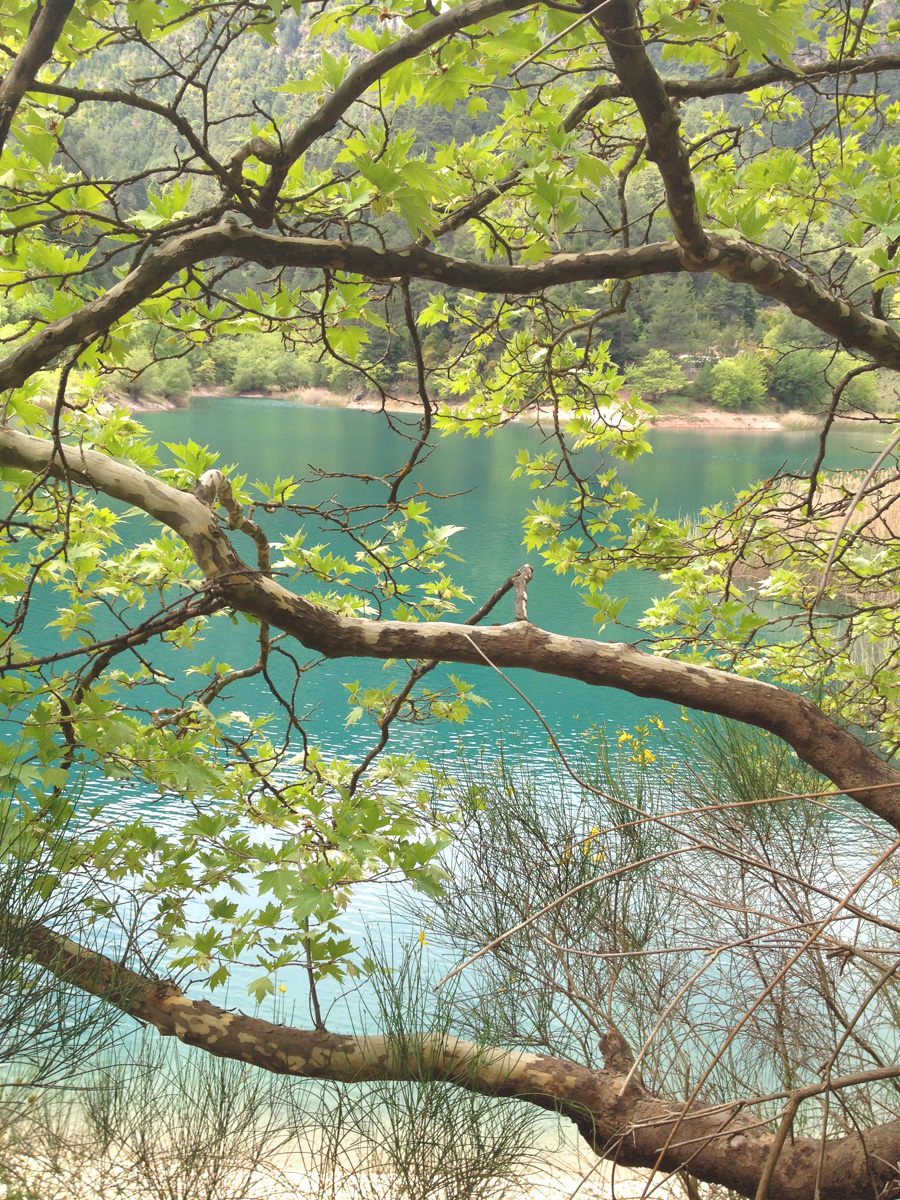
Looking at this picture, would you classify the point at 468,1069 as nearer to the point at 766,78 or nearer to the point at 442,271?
the point at 442,271

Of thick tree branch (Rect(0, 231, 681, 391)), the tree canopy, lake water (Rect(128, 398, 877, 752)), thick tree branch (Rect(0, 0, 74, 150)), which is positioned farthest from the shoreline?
thick tree branch (Rect(0, 0, 74, 150))

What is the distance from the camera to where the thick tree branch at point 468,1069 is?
1.74m

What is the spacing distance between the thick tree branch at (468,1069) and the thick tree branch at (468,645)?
76cm

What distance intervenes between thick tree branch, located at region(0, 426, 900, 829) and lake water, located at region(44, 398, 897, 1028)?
0.43 meters

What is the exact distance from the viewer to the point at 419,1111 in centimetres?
189

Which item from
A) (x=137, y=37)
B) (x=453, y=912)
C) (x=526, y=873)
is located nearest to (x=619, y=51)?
(x=137, y=37)

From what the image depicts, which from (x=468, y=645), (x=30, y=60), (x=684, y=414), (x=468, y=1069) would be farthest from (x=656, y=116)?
(x=684, y=414)

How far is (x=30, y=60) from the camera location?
43.7 inches

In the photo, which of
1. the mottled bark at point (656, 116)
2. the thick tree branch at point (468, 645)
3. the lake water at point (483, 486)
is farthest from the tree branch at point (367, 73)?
the lake water at point (483, 486)

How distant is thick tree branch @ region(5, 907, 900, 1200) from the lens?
1741 mm

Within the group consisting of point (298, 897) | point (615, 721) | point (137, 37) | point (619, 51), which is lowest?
point (298, 897)

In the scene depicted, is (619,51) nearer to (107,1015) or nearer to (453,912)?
(107,1015)

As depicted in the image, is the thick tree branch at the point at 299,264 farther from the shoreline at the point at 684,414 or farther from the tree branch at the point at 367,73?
the shoreline at the point at 684,414

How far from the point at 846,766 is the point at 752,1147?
83cm
